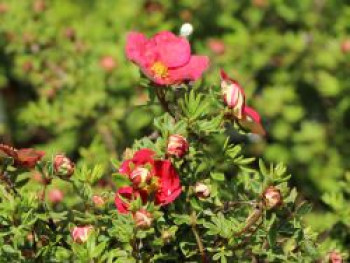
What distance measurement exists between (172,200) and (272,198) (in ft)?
0.65

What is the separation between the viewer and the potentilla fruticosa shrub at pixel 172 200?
1445 mm

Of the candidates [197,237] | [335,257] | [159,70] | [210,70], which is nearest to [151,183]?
[197,237]

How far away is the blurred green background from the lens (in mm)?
2854

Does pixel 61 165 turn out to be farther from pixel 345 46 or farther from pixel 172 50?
pixel 345 46

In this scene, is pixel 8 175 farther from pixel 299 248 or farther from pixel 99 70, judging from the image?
pixel 99 70

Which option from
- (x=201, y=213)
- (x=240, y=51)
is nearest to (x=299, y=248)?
(x=201, y=213)

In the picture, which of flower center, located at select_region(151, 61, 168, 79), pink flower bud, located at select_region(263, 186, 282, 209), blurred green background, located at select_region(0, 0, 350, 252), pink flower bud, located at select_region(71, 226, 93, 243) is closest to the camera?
pink flower bud, located at select_region(263, 186, 282, 209)

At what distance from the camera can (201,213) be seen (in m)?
1.54

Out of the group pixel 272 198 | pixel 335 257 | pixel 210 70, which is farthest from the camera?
pixel 210 70

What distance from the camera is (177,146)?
1.43 m

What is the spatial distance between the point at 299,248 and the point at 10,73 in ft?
7.50

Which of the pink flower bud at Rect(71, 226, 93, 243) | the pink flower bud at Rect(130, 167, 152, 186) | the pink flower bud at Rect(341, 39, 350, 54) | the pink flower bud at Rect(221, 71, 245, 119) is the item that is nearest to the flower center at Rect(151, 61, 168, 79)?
the pink flower bud at Rect(221, 71, 245, 119)

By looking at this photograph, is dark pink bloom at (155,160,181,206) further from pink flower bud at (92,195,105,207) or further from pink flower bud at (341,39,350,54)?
pink flower bud at (341,39,350,54)

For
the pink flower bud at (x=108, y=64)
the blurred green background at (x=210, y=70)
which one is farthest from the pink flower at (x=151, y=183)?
the pink flower bud at (x=108, y=64)
